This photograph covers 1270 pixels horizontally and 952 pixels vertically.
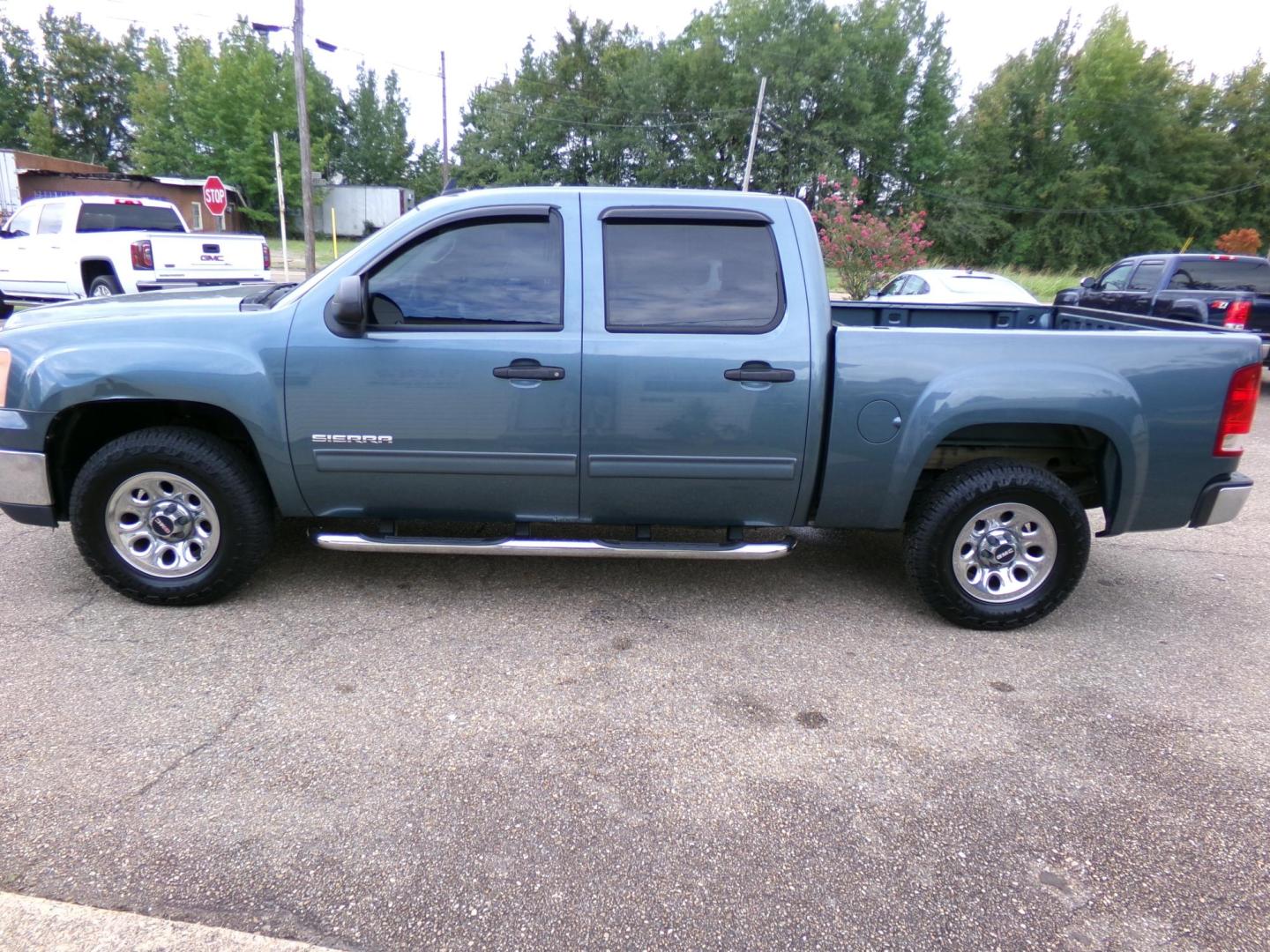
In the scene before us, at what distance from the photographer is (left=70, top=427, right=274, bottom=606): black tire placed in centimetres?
377

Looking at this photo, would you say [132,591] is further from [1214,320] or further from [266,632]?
[1214,320]

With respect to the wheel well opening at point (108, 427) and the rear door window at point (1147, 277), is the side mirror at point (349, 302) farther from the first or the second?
the rear door window at point (1147, 277)

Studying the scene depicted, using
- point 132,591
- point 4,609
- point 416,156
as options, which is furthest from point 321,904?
point 416,156

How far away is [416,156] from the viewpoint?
64.2 metres

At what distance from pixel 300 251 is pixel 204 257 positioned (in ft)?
96.3

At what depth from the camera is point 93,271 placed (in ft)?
39.9

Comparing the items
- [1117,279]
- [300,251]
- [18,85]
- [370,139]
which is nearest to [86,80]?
[18,85]

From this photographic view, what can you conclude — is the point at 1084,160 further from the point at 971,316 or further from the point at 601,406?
the point at 601,406

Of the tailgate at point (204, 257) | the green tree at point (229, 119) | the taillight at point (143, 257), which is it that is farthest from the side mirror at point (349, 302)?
the green tree at point (229, 119)

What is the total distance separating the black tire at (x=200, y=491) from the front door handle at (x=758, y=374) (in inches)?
88.0

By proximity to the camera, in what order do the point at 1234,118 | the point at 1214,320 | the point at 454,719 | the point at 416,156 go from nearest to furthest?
the point at 454,719 < the point at 1214,320 < the point at 1234,118 < the point at 416,156

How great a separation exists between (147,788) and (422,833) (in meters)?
0.92

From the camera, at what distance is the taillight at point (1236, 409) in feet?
12.0

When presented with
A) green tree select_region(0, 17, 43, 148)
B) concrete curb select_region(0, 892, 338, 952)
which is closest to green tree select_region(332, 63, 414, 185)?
green tree select_region(0, 17, 43, 148)
